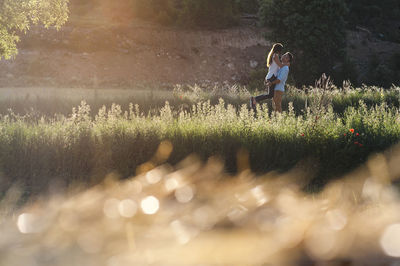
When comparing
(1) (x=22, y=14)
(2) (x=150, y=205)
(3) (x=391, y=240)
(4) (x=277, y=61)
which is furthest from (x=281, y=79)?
(1) (x=22, y=14)

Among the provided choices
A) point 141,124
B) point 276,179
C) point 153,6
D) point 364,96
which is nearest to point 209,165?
point 276,179

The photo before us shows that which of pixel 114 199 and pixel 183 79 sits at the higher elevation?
pixel 114 199

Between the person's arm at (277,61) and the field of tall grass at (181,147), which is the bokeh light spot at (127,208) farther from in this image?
Result: the person's arm at (277,61)

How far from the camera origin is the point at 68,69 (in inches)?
1256

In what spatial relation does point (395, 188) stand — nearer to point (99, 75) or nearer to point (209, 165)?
point (209, 165)

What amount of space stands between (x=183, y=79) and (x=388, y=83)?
14879 mm

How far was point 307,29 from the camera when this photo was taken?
1073 inches

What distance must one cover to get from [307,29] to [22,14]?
18.7 metres

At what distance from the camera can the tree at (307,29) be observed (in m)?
A: 27.2

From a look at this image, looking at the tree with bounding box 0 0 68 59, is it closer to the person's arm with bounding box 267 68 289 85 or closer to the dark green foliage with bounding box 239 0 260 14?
the person's arm with bounding box 267 68 289 85

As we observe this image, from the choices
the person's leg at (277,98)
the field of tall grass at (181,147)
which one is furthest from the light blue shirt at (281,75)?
the field of tall grass at (181,147)

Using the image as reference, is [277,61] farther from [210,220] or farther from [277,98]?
[210,220]

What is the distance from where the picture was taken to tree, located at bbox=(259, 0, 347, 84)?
89.3ft

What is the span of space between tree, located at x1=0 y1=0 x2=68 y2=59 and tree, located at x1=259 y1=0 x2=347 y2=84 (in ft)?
54.1
